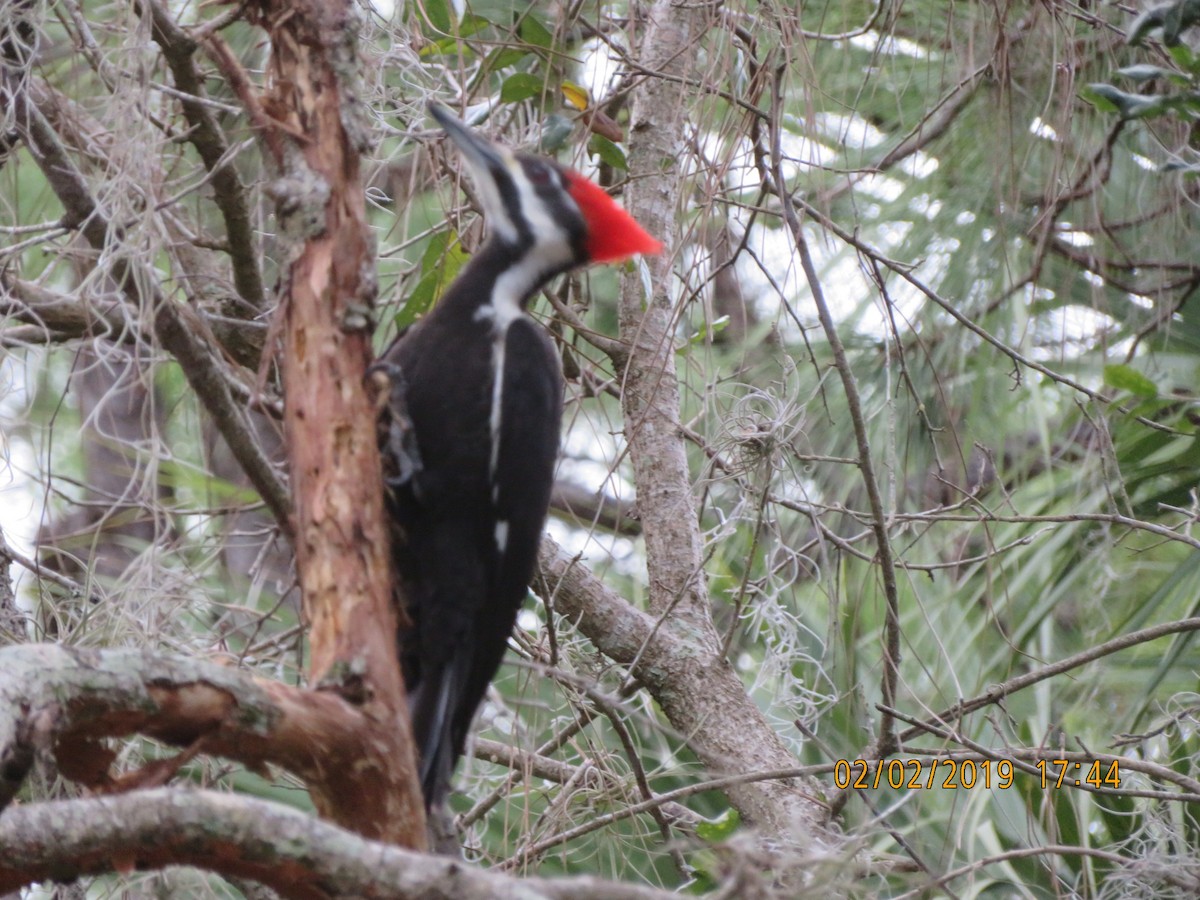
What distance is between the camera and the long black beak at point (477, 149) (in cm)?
216

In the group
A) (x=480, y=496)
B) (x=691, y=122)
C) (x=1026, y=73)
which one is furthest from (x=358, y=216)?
(x=1026, y=73)

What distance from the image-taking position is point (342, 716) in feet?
4.99

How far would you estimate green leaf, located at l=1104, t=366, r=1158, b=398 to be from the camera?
2.46 meters

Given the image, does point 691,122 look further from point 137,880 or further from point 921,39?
point 137,880

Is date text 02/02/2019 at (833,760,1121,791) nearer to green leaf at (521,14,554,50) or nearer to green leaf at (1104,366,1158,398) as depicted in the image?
green leaf at (1104,366,1158,398)

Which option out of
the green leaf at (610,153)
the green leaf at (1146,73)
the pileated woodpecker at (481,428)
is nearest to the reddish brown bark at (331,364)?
the pileated woodpecker at (481,428)

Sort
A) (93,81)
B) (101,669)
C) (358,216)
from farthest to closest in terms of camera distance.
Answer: (93,81), (358,216), (101,669)

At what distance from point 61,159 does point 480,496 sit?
0.91 metres

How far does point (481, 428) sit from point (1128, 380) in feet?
4.28

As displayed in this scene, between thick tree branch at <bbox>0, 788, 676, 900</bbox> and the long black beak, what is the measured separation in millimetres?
1290

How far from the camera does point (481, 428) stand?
2168 mm

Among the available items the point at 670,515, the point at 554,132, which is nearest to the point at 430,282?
the point at 554,132

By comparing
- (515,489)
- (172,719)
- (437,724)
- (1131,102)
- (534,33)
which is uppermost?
(534,33)

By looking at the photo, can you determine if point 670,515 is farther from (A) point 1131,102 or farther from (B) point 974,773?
(A) point 1131,102
